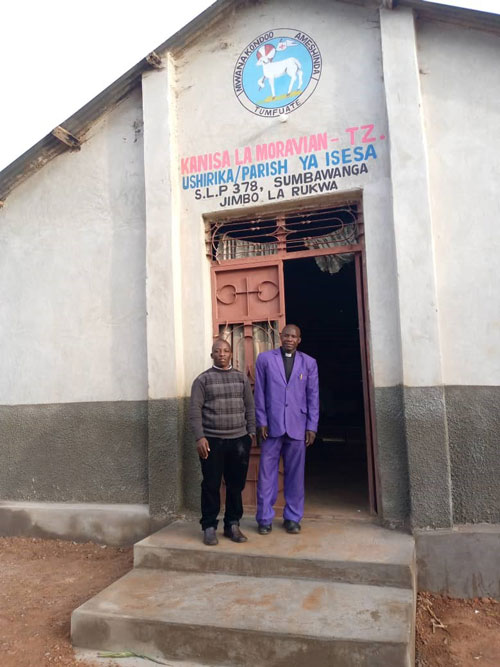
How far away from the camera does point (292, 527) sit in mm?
4621

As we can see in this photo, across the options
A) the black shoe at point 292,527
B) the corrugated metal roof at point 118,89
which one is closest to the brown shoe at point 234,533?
the black shoe at point 292,527

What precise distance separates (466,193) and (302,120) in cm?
170

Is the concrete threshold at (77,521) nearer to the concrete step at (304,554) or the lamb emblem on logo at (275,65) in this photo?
the concrete step at (304,554)

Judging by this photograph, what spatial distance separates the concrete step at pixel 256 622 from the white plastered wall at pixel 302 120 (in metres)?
1.88

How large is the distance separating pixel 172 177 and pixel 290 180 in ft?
4.00

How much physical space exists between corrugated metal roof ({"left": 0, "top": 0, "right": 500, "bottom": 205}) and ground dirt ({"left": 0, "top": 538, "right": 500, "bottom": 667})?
4085 mm

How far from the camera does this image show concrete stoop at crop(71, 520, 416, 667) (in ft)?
10.5

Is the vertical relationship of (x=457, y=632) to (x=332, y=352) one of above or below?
below

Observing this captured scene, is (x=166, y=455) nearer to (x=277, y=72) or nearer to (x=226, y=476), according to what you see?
(x=226, y=476)

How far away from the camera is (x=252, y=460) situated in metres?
5.32

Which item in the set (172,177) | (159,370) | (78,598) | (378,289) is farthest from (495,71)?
(78,598)

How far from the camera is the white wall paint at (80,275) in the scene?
572 centimetres

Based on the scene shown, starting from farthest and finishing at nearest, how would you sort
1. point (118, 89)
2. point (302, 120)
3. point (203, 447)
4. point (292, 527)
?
point (118, 89) < point (302, 120) < point (292, 527) < point (203, 447)

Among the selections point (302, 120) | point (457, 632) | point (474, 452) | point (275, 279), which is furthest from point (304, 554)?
point (302, 120)
